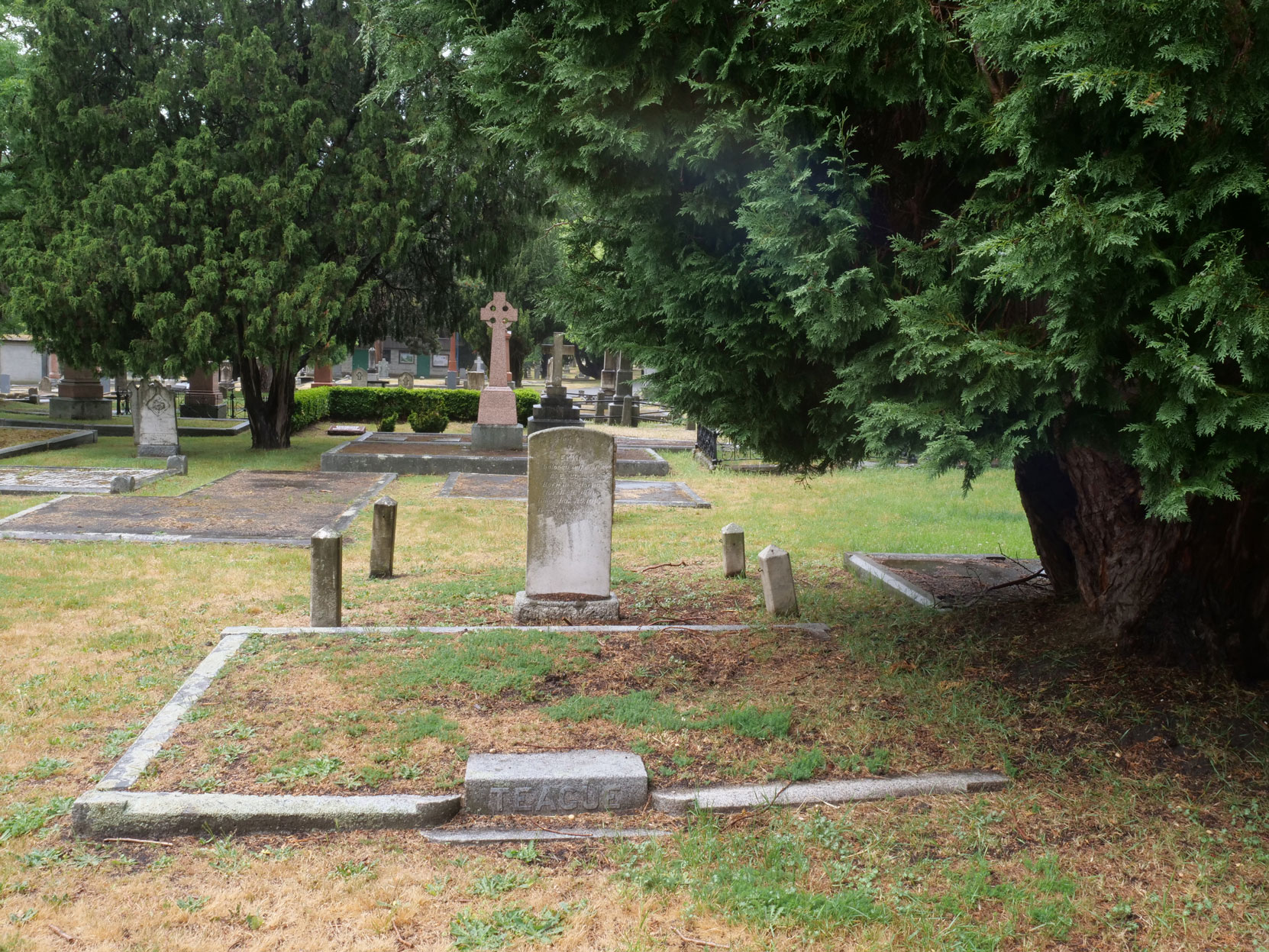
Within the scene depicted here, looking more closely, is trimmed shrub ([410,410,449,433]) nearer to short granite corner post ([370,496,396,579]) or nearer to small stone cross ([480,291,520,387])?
small stone cross ([480,291,520,387])

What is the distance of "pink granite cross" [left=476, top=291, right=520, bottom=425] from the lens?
66.0ft

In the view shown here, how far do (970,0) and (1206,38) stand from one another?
93 cm

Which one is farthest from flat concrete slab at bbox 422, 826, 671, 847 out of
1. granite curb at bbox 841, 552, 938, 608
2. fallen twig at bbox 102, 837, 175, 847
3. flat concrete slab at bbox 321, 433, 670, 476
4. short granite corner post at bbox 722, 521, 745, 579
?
flat concrete slab at bbox 321, 433, 670, 476

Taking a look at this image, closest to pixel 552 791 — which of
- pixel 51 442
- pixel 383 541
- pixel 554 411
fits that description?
pixel 383 541

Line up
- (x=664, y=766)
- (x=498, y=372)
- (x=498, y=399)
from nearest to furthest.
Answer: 1. (x=664, y=766)
2. (x=498, y=399)
3. (x=498, y=372)

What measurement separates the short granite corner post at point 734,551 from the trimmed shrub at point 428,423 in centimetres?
1572

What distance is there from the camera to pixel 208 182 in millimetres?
16938

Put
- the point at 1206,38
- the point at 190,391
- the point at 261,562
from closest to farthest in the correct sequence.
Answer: the point at 1206,38
the point at 261,562
the point at 190,391

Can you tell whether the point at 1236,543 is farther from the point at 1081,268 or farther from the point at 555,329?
the point at 555,329

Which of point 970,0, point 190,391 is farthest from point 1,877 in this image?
point 190,391

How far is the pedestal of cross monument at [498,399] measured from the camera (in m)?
19.7

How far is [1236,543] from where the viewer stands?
5.04 m

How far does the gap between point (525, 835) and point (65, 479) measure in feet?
44.0

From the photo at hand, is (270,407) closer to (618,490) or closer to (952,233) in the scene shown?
(618,490)
